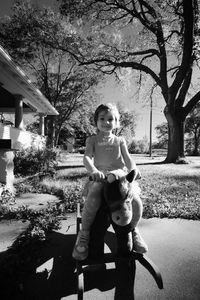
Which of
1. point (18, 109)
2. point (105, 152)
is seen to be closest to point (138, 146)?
point (18, 109)

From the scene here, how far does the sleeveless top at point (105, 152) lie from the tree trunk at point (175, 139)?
12061 mm

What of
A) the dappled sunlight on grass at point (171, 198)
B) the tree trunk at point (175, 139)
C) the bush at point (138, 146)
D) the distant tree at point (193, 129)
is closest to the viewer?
the dappled sunlight on grass at point (171, 198)

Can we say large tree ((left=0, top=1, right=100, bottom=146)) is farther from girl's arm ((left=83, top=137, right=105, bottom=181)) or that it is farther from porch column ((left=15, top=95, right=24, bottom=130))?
girl's arm ((left=83, top=137, right=105, bottom=181))

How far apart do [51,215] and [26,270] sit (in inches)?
63.6

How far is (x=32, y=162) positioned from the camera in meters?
8.41

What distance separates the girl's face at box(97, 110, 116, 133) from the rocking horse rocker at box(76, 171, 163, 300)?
708mm

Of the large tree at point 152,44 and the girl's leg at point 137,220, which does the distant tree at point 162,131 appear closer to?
the large tree at point 152,44

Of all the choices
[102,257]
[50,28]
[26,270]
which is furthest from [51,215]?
[50,28]

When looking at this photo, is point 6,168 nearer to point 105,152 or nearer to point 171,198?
point 105,152

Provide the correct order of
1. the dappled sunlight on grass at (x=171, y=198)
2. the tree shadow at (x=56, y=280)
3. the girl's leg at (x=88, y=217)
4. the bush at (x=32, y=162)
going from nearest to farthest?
1. the tree shadow at (x=56, y=280)
2. the girl's leg at (x=88, y=217)
3. the dappled sunlight on grass at (x=171, y=198)
4. the bush at (x=32, y=162)

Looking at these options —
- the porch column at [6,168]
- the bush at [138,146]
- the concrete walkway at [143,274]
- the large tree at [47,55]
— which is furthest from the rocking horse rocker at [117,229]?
the bush at [138,146]

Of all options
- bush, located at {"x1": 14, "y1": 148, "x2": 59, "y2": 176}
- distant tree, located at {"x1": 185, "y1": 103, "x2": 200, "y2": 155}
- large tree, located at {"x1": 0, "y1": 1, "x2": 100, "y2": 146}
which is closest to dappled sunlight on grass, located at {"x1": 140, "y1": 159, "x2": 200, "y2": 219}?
bush, located at {"x1": 14, "y1": 148, "x2": 59, "y2": 176}

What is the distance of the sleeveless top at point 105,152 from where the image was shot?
235 centimetres

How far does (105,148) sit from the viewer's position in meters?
2.37
